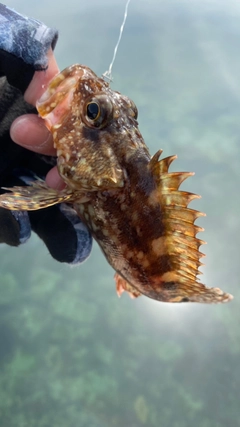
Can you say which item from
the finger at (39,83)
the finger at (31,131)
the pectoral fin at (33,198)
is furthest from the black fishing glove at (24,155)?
the pectoral fin at (33,198)

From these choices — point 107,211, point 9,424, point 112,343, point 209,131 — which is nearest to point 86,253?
point 107,211

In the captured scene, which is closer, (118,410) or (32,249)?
(118,410)

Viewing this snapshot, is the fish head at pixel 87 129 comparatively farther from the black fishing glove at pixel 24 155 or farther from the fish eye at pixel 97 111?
the black fishing glove at pixel 24 155

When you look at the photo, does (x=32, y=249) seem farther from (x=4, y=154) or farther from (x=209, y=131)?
(x=209, y=131)

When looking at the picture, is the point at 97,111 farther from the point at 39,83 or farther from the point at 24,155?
the point at 24,155

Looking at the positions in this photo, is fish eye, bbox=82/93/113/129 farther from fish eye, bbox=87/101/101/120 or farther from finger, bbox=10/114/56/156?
finger, bbox=10/114/56/156

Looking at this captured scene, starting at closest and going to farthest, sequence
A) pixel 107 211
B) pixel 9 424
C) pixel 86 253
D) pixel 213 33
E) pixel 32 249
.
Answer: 1. pixel 107 211
2. pixel 86 253
3. pixel 9 424
4. pixel 32 249
5. pixel 213 33

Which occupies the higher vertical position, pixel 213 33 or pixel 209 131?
pixel 213 33

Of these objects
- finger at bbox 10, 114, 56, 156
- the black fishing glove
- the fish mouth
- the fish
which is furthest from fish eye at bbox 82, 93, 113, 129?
the black fishing glove
